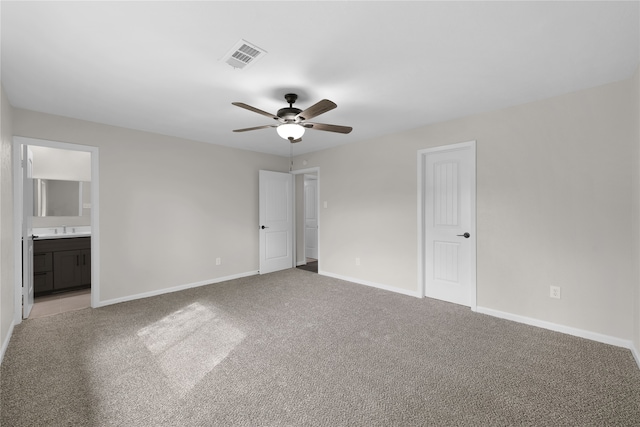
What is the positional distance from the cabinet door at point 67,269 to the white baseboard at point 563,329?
19.0 feet

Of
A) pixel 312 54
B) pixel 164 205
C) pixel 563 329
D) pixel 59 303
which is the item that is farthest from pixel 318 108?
pixel 59 303

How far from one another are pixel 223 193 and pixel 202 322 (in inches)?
93.7

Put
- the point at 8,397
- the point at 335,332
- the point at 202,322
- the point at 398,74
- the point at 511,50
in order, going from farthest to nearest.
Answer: the point at 202,322, the point at 335,332, the point at 398,74, the point at 511,50, the point at 8,397

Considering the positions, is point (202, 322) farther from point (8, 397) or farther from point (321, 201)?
point (321, 201)

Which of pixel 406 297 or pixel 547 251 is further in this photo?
pixel 406 297

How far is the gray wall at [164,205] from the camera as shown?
144 inches

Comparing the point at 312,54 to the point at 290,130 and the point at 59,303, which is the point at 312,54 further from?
the point at 59,303

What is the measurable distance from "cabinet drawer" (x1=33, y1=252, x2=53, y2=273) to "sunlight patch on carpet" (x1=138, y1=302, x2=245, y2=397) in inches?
94.6

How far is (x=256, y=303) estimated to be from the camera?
371 centimetres

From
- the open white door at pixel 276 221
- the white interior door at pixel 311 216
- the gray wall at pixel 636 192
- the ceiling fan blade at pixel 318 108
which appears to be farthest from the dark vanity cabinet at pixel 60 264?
the gray wall at pixel 636 192

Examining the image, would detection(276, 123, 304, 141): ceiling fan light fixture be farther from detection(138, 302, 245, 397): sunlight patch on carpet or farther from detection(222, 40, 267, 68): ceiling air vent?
detection(138, 302, 245, 397): sunlight patch on carpet

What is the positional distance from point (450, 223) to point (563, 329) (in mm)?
1551

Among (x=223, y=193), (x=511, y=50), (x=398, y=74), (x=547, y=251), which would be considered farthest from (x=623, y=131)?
(x=223, y=193)

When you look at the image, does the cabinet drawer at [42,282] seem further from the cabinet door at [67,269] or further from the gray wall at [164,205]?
the gray wall at [164,205]
